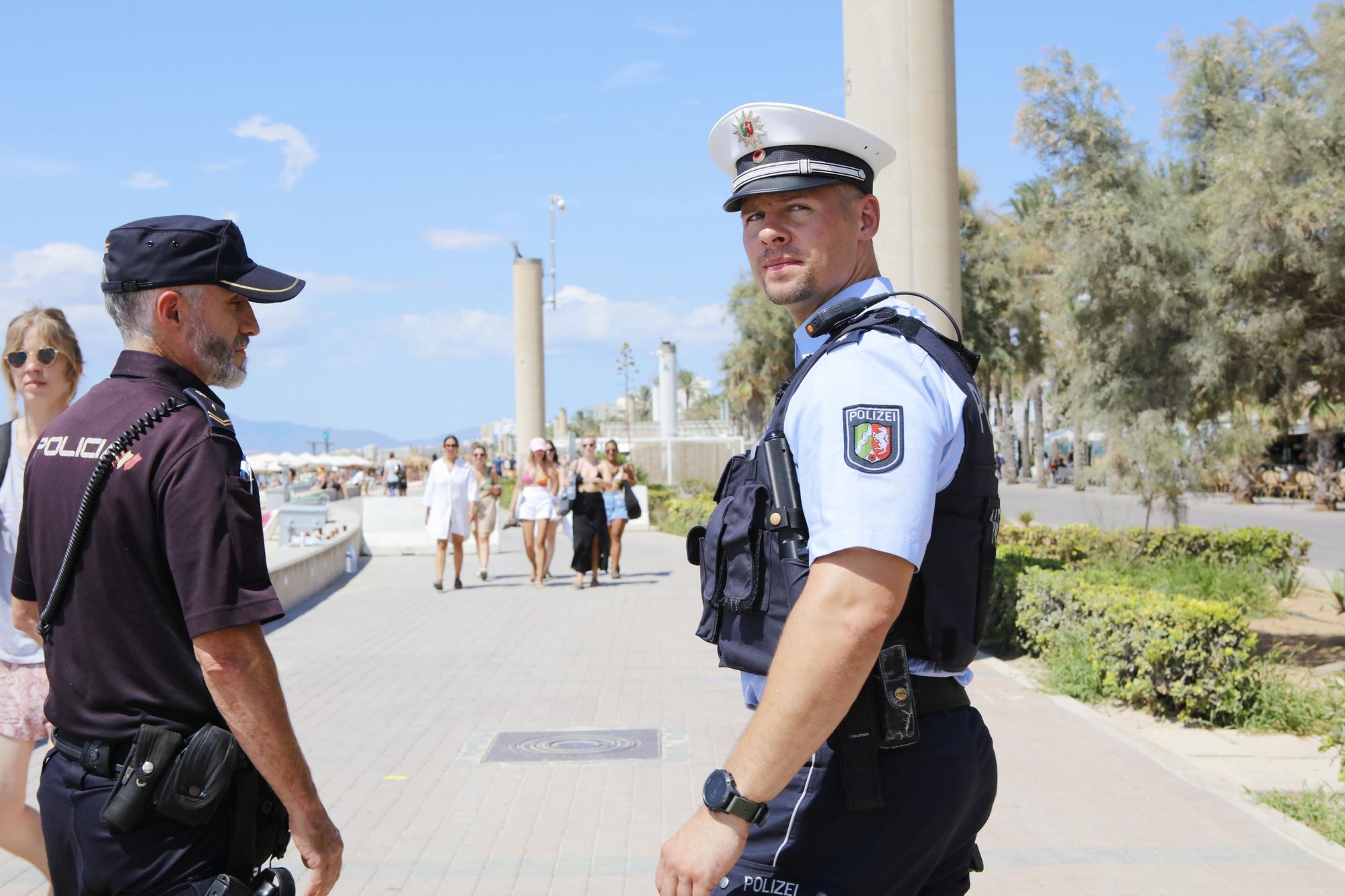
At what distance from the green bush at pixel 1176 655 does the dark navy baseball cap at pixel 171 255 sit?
20.5 ft

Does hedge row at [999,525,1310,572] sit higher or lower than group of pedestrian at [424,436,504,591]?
lower

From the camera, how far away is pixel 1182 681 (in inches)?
292

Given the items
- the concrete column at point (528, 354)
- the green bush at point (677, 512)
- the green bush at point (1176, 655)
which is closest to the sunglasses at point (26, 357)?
the green bush at point (1176, 655)

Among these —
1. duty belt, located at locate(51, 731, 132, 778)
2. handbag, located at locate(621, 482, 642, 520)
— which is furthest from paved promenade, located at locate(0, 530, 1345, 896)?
handbag, located at locate(621, 482, 642, 520)

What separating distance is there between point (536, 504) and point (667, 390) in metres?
30.8

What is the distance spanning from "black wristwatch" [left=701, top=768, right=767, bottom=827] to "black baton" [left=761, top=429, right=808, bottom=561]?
1.27ft

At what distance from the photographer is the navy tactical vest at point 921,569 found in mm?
2135

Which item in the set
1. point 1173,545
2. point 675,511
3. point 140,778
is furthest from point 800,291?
point 675,511

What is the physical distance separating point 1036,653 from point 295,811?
8103mm

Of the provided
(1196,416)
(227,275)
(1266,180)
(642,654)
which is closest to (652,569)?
(642,654)

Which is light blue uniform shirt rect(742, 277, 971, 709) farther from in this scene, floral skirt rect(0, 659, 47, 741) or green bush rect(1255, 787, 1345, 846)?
green bush rect(1255, 787, 1345, 846)

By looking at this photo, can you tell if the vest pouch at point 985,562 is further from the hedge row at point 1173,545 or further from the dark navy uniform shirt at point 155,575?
the hedge row at point 1173,545

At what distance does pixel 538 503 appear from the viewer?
48.3 feet

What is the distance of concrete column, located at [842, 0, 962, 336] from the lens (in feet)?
27.9
